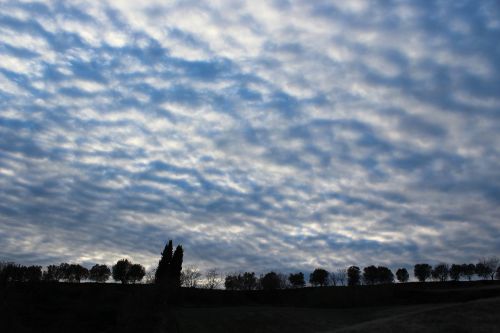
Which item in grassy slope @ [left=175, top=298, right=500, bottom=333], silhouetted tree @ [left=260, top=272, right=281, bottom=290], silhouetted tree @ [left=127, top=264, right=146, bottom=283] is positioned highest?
silhouetted tree @ [left=127, top=264, right=146, bottom=283]

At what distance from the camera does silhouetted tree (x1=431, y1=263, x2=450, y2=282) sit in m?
178

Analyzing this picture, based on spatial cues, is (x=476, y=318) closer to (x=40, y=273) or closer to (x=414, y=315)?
(x=414, y=315)

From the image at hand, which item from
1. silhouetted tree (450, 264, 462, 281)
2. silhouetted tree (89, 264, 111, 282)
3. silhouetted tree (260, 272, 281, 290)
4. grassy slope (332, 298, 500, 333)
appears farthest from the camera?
silhouetted tree (89, 264, 111, 282)

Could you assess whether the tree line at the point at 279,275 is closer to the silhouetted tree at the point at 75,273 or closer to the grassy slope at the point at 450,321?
the silhouetted tree at the point at 75,273

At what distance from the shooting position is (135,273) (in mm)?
181875

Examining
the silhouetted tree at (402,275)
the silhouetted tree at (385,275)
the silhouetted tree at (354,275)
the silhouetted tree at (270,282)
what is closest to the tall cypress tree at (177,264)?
the silhouetted tree at (270,282)

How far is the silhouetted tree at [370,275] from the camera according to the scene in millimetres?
183500

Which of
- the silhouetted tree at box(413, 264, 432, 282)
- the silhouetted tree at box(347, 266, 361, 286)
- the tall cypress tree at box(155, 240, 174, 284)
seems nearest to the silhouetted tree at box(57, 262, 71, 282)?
the tall cypress tree at box(155, 240, 174, 284)

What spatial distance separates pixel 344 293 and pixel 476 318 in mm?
69174

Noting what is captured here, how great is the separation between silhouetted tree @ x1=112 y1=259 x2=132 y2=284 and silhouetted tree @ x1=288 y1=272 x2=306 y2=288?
233 feet

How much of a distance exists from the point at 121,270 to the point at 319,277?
85.6 metres

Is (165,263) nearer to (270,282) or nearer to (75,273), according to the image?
(270,282)

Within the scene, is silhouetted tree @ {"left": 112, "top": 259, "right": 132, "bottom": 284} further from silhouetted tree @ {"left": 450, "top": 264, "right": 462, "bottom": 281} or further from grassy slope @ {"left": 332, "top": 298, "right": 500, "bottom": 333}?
grassy slope @ {"left": 332, "top": 298, "right": 500, "bottom": 333}

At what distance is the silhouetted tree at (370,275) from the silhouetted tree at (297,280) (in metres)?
27.0
